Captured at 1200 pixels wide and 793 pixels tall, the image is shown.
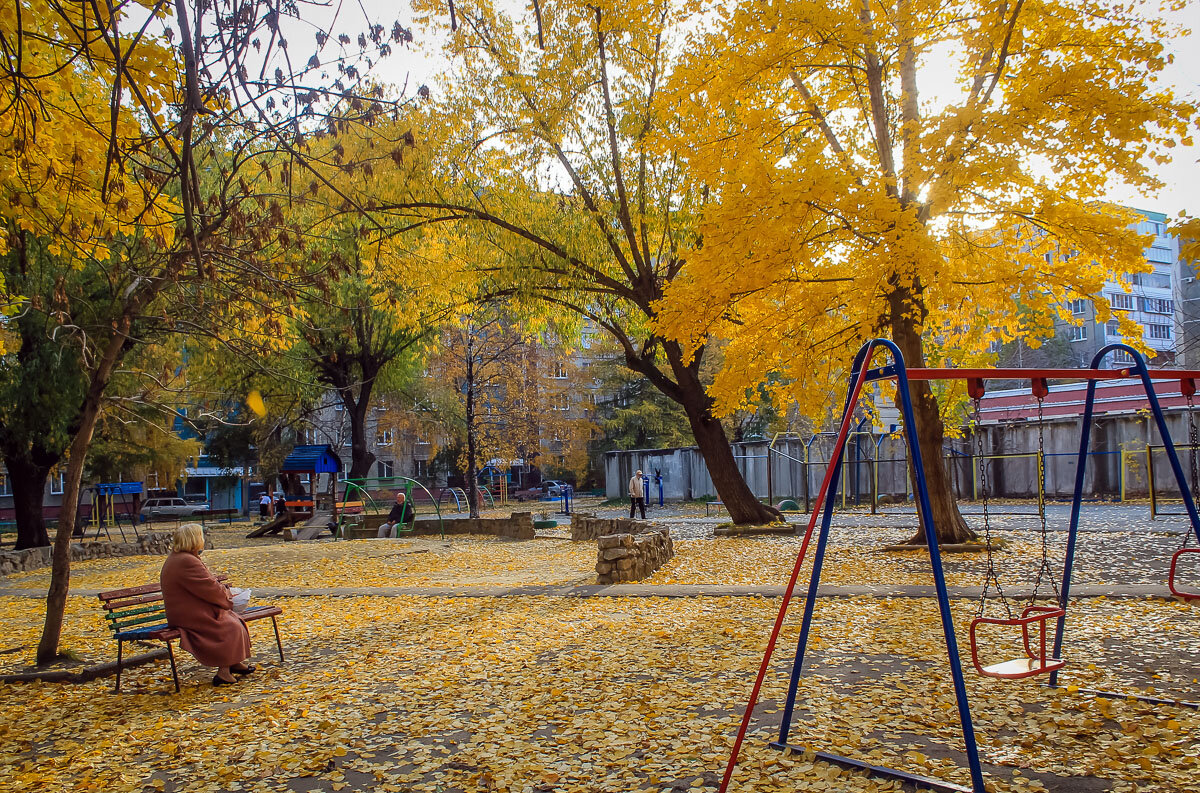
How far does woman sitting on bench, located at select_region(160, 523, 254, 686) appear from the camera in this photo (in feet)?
22.3

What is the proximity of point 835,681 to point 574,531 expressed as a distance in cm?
1471

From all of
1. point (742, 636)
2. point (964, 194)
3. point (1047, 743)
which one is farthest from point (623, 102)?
point (1047, 743)

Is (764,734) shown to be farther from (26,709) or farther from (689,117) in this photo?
(689,117)

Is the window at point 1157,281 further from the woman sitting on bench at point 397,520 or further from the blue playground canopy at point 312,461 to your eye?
the woman sitting on bench at point 397,520

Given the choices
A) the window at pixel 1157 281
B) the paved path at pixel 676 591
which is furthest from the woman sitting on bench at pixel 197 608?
the window at pixel 1157 281

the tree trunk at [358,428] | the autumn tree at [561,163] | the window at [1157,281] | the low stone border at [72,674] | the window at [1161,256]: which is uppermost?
the window at [1161,256]

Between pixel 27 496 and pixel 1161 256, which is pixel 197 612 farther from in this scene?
pixel 1161 256

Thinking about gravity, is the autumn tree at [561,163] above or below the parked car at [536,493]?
above

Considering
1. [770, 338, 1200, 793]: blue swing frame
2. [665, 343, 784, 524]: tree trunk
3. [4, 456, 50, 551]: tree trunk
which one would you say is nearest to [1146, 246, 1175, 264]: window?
[665, 343, 784, 524]: tree trunk

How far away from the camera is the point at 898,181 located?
497 inches

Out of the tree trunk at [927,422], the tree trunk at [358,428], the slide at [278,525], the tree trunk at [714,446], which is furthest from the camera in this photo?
the tree trunk at [358,428]

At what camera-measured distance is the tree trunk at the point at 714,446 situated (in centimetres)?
1812

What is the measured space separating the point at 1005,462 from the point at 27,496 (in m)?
27.2

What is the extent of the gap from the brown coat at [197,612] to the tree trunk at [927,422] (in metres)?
9.21
